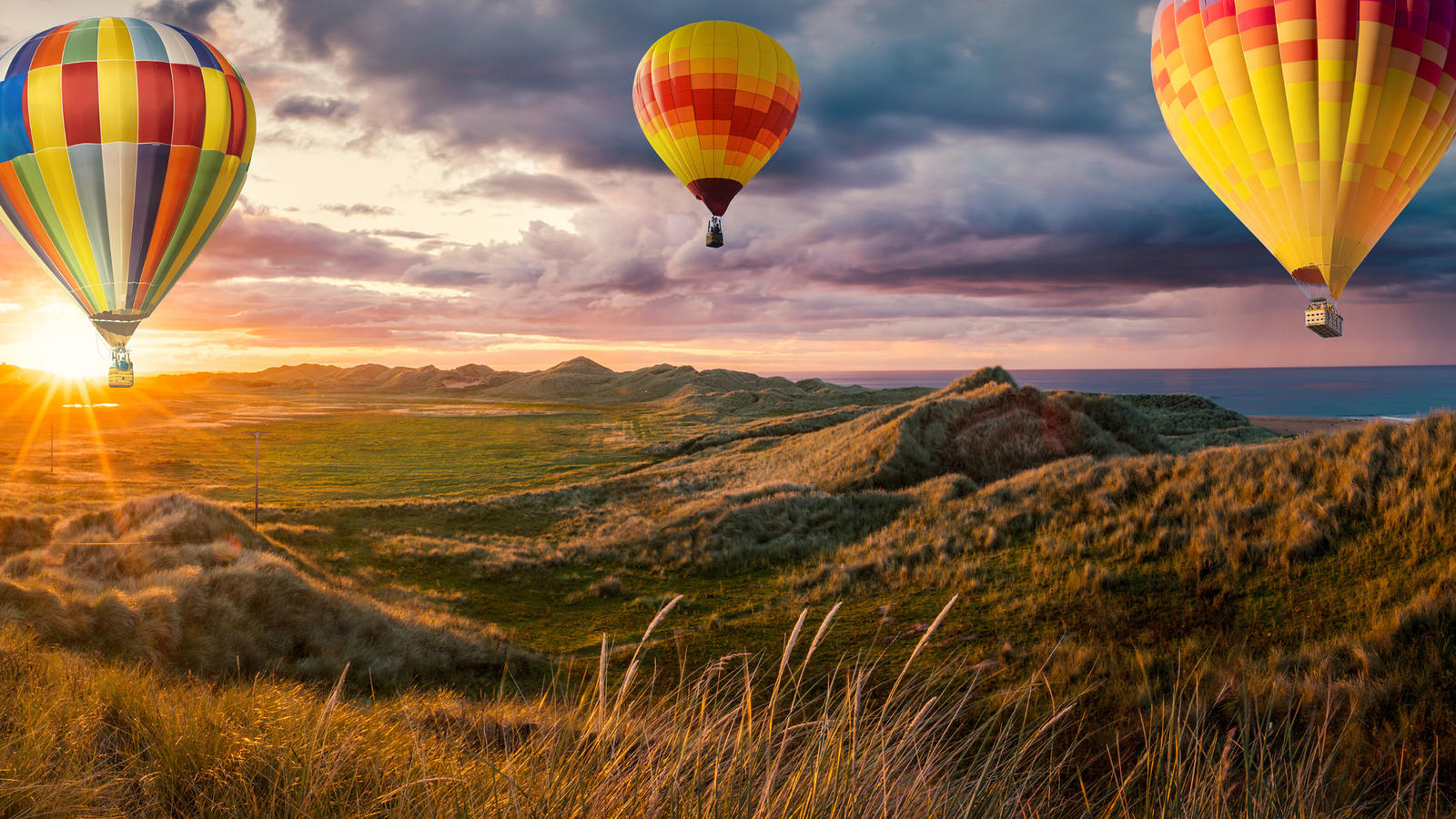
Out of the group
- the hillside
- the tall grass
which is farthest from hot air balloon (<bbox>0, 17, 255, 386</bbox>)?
the tall grass

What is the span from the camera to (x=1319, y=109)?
20.7m

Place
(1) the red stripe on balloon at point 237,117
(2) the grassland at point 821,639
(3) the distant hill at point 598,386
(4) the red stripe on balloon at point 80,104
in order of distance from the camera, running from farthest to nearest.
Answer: (3) the distant hill at point 598,386 → (1) the red stripe on balloon at point 237,117 → (4) the red stripe on balloon at point 80,104 → (2) the grassland at point 821,639

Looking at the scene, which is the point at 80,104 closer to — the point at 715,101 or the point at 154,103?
the point at 154,103

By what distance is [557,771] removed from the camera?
2768mm

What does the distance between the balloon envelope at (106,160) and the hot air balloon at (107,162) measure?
0.03m

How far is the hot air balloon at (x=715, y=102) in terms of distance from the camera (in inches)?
1217

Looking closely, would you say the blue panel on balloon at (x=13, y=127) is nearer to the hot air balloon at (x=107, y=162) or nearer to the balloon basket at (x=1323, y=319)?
the hot air balloon at (x=107, y=162)

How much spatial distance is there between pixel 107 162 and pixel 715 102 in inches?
865

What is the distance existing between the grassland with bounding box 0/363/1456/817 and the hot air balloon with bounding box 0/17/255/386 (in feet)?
26.0

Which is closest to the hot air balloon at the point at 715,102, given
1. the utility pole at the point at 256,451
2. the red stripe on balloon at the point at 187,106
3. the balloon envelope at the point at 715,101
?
the balloon envelope at the point at 715,101

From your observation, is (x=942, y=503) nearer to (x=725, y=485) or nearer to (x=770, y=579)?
(x=770, y=579)

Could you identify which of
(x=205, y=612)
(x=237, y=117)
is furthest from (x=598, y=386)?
(x=205, y=612)

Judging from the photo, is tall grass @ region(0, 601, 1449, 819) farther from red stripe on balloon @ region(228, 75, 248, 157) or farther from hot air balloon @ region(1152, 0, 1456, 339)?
red stripe on balloon @ region(228, 75, 248, 157)

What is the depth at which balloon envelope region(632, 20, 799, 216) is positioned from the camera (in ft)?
101
